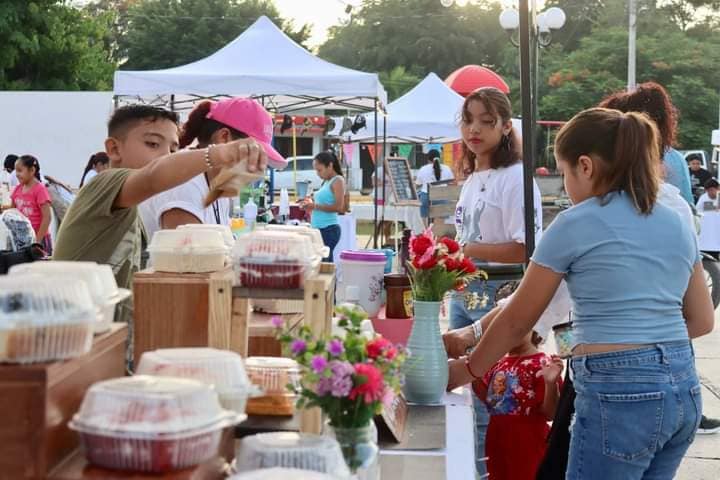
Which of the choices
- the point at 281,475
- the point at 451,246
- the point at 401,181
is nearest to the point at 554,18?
the point at 401,181

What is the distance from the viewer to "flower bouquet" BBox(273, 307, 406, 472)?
1.57 meters

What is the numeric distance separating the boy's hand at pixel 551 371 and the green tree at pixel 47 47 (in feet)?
77.1

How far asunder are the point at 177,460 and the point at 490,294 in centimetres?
263

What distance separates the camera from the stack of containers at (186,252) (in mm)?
2006

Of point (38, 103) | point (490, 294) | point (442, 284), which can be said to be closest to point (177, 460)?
point (442, 284)

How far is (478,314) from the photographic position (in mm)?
3783

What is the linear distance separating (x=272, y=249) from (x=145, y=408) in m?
0.70

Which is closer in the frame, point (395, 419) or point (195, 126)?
point (395, 419)

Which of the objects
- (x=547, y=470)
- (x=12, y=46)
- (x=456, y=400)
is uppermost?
(x=12, y=46)

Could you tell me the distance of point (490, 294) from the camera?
3.81 meters

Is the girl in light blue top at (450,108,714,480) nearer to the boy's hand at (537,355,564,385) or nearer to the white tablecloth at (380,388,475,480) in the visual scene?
the white tablecloth at (380,388,475,480)

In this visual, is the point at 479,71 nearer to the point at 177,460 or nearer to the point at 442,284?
the point at 442,284

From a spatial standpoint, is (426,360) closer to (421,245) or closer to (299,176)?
(421,245)

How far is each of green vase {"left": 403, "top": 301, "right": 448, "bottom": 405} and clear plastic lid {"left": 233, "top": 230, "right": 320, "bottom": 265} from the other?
87 centimetres
